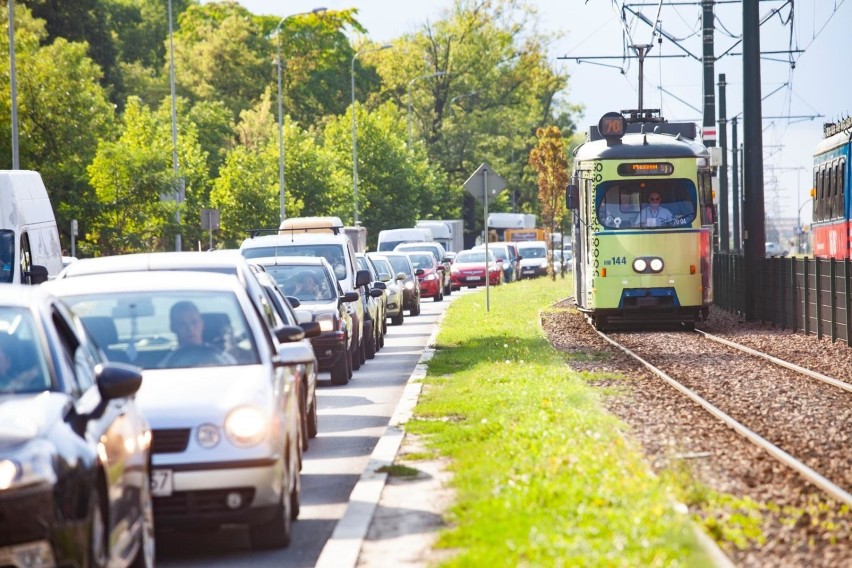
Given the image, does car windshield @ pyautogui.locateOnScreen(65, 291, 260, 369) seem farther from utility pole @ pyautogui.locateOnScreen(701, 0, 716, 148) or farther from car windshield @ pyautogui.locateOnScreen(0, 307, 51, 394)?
utility pole @ pyautogui.locateOnScreen(701, 0, 716, 148)

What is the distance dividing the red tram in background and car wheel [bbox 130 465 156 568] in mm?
24519

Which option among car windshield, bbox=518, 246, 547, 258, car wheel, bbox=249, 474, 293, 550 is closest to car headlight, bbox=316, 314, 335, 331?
car wheel, bbox=249, 474, 293, 550

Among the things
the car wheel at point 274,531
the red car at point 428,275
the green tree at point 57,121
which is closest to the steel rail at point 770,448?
the car wheel at point 274,531

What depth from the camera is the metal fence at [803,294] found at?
1024 inches

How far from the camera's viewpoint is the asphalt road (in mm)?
9695

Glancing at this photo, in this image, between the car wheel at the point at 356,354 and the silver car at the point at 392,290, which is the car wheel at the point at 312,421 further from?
the silver car at the point at 392,290

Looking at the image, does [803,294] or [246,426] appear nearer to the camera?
[246,426]

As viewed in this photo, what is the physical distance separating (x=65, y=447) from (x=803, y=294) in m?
23.3

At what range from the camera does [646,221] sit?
3031 centimetres

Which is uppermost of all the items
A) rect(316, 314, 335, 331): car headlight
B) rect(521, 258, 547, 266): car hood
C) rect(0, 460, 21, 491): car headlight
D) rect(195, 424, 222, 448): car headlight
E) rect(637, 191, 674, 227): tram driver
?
rect(637, 191, 674, 227): tram driver

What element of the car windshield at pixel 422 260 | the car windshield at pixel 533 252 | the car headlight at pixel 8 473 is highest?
the car headlight at pixel 8 473

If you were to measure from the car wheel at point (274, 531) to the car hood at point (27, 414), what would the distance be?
2393 mm

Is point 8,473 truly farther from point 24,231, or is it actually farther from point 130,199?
point 130,199

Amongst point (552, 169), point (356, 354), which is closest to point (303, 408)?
point (356, 354)
